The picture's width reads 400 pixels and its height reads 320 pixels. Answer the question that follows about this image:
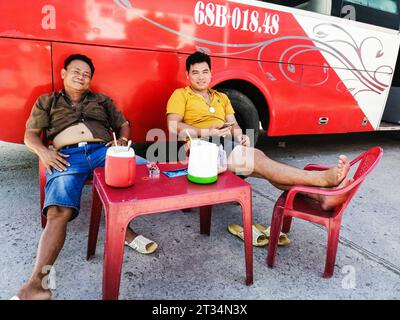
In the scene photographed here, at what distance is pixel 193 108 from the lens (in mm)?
2758

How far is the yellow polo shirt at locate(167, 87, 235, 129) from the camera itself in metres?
2.70

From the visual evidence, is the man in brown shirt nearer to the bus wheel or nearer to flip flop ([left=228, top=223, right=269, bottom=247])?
flip flop ([left=228, top=223, right=269, bottom=247])

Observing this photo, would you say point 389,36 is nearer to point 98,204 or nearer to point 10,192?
point 98,204

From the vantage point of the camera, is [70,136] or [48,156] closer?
[48,156]

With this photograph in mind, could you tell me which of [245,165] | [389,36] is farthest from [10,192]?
[389,36]

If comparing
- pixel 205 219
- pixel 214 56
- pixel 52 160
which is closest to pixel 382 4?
pixel 214 56

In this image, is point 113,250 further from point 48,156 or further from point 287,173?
point 287,173

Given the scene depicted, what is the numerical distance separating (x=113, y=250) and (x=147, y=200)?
0.89 ft

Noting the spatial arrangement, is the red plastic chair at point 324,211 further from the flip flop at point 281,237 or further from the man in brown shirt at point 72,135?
the man in brown shirt at point 72,135

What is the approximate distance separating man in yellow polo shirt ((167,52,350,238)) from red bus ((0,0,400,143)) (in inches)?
18.2

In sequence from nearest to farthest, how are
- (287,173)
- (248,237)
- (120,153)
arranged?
(120,153), (248,237), (287,173)

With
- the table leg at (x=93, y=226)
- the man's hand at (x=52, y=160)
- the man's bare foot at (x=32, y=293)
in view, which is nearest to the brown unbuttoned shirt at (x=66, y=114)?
the man's hand at (x=52, y=160)

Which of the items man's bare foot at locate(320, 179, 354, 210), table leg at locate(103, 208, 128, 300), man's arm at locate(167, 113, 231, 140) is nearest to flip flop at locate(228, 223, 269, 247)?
man's bare foot at locate(320, 179, 354, 210)

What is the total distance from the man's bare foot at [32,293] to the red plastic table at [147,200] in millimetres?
321
